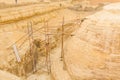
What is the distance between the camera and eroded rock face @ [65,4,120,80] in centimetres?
856

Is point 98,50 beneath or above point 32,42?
above

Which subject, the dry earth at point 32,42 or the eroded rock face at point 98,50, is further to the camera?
the dry earth at point 32,42

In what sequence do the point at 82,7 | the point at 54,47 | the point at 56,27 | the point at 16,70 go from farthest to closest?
the point at 82,7 < the point at 56,27 < the point at 54,47 < the point at 16,70

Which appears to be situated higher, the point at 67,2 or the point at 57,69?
the point at 67,2

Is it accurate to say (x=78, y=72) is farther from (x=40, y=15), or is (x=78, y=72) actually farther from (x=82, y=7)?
(x=82, y=7)

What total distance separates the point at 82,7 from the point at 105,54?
12841 mm

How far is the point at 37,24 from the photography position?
51.7ft

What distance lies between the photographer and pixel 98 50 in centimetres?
887

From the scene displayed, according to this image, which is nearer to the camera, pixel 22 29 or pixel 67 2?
pixel 22 29

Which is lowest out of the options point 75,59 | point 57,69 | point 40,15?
point 57,69

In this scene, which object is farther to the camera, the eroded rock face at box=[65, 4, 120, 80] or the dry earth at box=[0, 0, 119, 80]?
the dry earth at box=[0, 0, 119, 80]

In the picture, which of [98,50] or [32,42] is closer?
[98,50]

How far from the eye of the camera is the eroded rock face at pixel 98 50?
8562mm

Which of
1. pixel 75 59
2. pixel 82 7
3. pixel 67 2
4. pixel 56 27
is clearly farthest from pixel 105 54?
pixel 67 2
